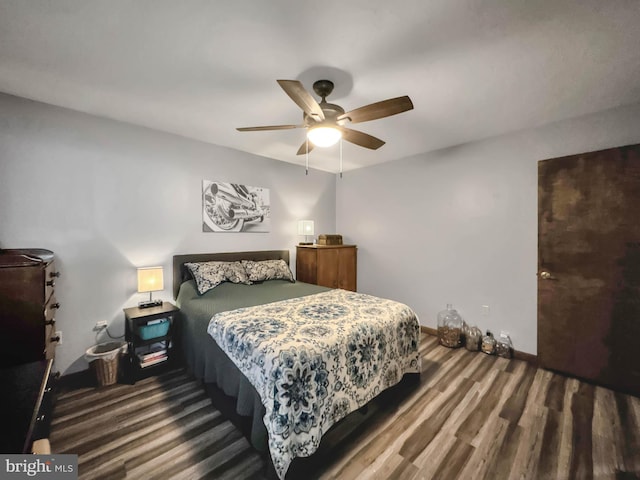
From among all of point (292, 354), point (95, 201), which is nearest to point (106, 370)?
point (95, 201)

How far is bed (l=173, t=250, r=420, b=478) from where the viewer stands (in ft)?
4.71

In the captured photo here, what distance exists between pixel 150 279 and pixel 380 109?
103 inches

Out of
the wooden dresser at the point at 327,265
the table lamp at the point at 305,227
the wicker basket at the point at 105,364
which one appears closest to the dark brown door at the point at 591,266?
the wooden dresser at the point at 327,265

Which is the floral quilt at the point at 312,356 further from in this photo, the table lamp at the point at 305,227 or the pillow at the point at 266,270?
the table lamp at the point at 305,227

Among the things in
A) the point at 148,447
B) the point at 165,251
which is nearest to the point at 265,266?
the point at 165,251

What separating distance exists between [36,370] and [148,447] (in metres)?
0.91

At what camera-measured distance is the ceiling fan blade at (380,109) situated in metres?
1.64

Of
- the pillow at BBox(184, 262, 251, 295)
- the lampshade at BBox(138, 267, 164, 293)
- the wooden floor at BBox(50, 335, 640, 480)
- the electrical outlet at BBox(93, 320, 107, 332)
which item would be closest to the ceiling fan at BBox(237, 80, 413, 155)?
the pillow at BBox(184, 262, 251, 295)

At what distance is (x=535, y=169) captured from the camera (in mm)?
2711

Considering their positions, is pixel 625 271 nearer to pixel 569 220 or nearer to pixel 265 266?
pixel 569 220

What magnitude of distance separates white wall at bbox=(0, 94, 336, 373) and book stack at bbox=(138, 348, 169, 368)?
45 cm

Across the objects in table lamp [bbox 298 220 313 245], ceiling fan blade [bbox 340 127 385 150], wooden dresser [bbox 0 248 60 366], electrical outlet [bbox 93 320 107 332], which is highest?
ceiling fan blade [bbox 340 127 385 150]

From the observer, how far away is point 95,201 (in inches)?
97.0

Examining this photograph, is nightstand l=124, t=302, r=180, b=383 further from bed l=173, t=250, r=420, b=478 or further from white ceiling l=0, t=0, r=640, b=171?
white ceiling l=0, t=0, r=640, b=171
